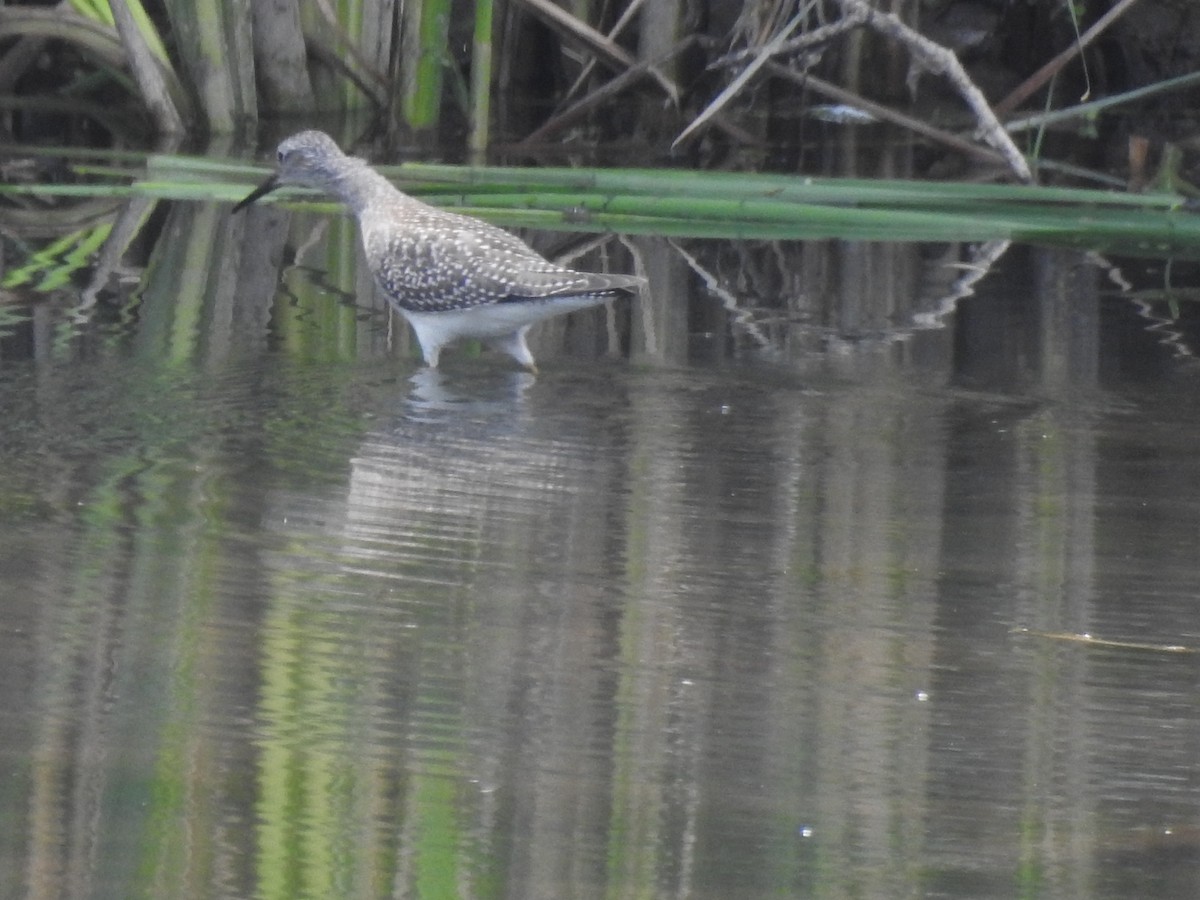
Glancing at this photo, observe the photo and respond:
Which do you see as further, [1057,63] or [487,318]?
[1057,63]

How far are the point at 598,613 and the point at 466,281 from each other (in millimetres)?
2532

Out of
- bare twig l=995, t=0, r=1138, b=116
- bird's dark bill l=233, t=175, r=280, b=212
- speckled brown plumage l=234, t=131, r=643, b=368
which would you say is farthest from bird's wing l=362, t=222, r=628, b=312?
bare twig l=995, t=0, r=1138, b=116

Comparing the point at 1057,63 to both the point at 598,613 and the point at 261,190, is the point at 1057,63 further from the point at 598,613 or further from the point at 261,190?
the point at 598,613

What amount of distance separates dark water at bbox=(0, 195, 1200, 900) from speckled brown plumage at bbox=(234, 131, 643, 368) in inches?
5.9

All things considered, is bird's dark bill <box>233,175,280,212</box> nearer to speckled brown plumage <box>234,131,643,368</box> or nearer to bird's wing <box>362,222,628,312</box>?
speckled brown plumage <box>234,131,643,368</box>

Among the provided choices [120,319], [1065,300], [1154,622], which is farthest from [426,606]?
[1065,300]

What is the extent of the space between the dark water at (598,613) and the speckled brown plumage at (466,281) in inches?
5.9

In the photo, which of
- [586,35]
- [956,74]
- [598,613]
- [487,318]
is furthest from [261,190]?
[598,613]

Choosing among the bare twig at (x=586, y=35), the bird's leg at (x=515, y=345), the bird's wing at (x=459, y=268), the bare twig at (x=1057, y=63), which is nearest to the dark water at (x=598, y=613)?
the bird's leg at (x=515, y=345)

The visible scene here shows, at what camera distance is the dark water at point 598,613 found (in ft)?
9.50

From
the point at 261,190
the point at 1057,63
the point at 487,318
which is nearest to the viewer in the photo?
the point at 487,318

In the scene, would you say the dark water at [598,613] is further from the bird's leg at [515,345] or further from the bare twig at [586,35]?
the bare twig at [586,35]

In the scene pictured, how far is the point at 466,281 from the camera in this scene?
20.5ft

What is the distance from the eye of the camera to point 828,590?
160 inches
